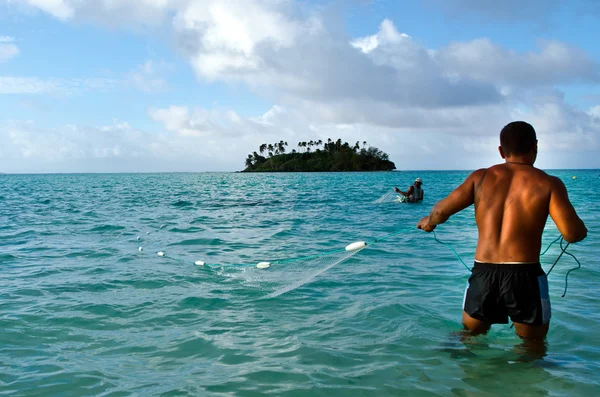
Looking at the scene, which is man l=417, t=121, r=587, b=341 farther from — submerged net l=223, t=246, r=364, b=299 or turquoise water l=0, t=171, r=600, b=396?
submerged net l=223, t=246, r=364, b=299

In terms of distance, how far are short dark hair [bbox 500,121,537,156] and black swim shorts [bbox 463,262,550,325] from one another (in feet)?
3.44

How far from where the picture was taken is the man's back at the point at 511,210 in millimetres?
4215

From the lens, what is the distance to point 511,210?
14.1 feet

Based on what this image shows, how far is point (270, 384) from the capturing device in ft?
14.9

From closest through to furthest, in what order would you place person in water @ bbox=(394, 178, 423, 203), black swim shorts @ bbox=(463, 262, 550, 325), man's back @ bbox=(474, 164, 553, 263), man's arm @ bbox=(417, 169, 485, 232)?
man's back @ bbox=(474, 164, 553, 263) → black swim shorts @ bbox=(463, 262, 550, 325) → man's arm @ bbox=(417, 169, 485, 232) → person in water @ bbox=(394, 178, 423, 203)

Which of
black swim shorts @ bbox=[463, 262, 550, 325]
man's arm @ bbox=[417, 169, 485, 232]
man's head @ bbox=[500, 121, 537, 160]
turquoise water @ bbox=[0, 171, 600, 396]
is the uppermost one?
man's head @ bbox=[500, 121, 537, 160]

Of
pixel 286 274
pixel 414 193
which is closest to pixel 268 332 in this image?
pixel 286 274

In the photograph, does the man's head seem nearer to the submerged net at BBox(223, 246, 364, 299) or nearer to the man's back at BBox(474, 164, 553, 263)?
the man's back at BBox(474, 164, 553, 263)

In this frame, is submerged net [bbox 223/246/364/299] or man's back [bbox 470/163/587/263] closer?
man's back [bbox 470/163/587/263]

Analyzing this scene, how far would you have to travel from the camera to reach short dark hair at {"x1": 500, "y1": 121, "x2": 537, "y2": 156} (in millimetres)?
4395

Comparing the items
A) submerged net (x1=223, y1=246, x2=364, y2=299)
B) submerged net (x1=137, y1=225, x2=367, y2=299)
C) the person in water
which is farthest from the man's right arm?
the person in water

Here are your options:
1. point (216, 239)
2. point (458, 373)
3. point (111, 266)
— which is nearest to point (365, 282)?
point (458, 373)

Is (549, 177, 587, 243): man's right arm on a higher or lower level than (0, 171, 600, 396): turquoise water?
higher

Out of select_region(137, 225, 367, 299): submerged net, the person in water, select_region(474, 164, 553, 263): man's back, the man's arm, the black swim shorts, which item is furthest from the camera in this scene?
the person in water
